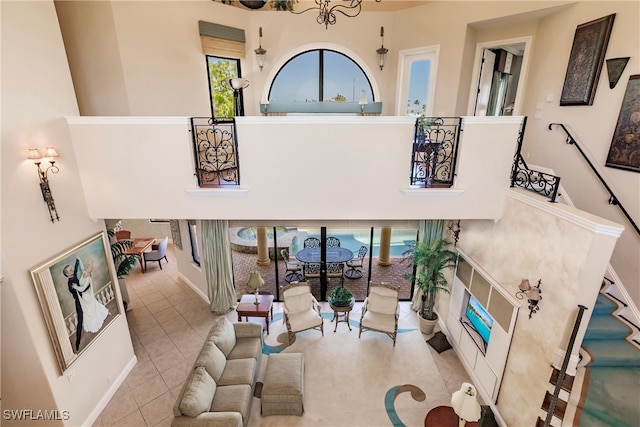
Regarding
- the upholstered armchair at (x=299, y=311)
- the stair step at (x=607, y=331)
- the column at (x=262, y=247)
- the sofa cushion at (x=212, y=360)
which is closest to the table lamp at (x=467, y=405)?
the stair step at (x=607, y=331)

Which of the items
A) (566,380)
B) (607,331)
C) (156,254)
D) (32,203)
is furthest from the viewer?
(156,254)

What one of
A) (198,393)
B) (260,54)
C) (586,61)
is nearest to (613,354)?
(586,61)

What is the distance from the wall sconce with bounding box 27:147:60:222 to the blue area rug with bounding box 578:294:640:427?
701 cm

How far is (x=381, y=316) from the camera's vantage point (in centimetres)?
677

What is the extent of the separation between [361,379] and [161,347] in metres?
4.23

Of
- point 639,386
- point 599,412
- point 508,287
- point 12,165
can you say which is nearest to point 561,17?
point 508,287

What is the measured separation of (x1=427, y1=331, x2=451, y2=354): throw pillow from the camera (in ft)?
21.0

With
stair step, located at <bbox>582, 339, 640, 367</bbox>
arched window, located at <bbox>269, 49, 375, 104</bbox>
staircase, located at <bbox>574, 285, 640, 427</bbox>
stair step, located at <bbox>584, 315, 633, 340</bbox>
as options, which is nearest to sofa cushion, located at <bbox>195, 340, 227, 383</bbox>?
staircase, located at <bbox>574, 285, 640, 427</bbox>

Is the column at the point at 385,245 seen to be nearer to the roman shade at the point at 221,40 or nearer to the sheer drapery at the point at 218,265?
the sheer drapery at the point at 218,265

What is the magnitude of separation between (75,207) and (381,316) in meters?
5.97

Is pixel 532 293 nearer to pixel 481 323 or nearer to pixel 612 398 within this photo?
pixel 612 398

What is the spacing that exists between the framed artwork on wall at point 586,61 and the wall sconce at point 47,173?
783cm

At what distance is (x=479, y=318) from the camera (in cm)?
550

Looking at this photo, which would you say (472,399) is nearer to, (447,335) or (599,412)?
(599,412)
